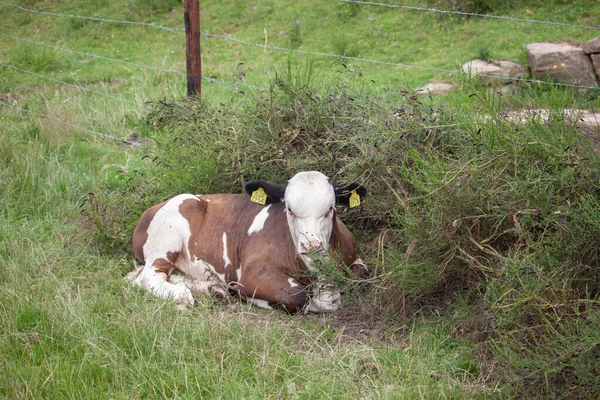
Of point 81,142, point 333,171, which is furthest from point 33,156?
point 333,171

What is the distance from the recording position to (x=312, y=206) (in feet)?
17.0

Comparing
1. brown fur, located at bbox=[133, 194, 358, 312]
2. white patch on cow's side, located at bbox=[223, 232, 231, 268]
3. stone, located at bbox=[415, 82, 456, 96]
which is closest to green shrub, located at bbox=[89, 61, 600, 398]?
brown fur, located at bbox=[133, 194, 358, 312]

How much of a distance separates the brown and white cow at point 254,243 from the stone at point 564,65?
4.61 m

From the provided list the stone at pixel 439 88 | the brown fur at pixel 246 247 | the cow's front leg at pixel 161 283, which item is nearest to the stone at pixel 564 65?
the stone at pixel 439 88

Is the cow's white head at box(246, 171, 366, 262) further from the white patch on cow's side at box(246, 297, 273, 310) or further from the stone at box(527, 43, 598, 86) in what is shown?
the stone at box(527, 43, 598, 86)

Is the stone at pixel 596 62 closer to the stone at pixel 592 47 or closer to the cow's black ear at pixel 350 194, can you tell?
the stone at pixel 592 47

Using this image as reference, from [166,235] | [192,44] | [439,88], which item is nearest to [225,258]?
[166,235]

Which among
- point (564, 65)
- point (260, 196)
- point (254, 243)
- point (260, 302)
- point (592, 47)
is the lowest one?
point (260, 302)

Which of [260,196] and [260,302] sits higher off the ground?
[260,196]

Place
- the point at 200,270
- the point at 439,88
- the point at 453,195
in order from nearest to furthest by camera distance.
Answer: the point at 453,195 < the point at 200,270 < the point at 439,88

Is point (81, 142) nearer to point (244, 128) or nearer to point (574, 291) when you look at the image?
point (244, 128)

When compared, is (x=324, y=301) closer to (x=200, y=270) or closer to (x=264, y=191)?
(x=264, y=191)

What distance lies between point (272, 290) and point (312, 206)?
0.67 meters

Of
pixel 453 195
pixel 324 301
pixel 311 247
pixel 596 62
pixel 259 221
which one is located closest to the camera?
pixel 453 195
